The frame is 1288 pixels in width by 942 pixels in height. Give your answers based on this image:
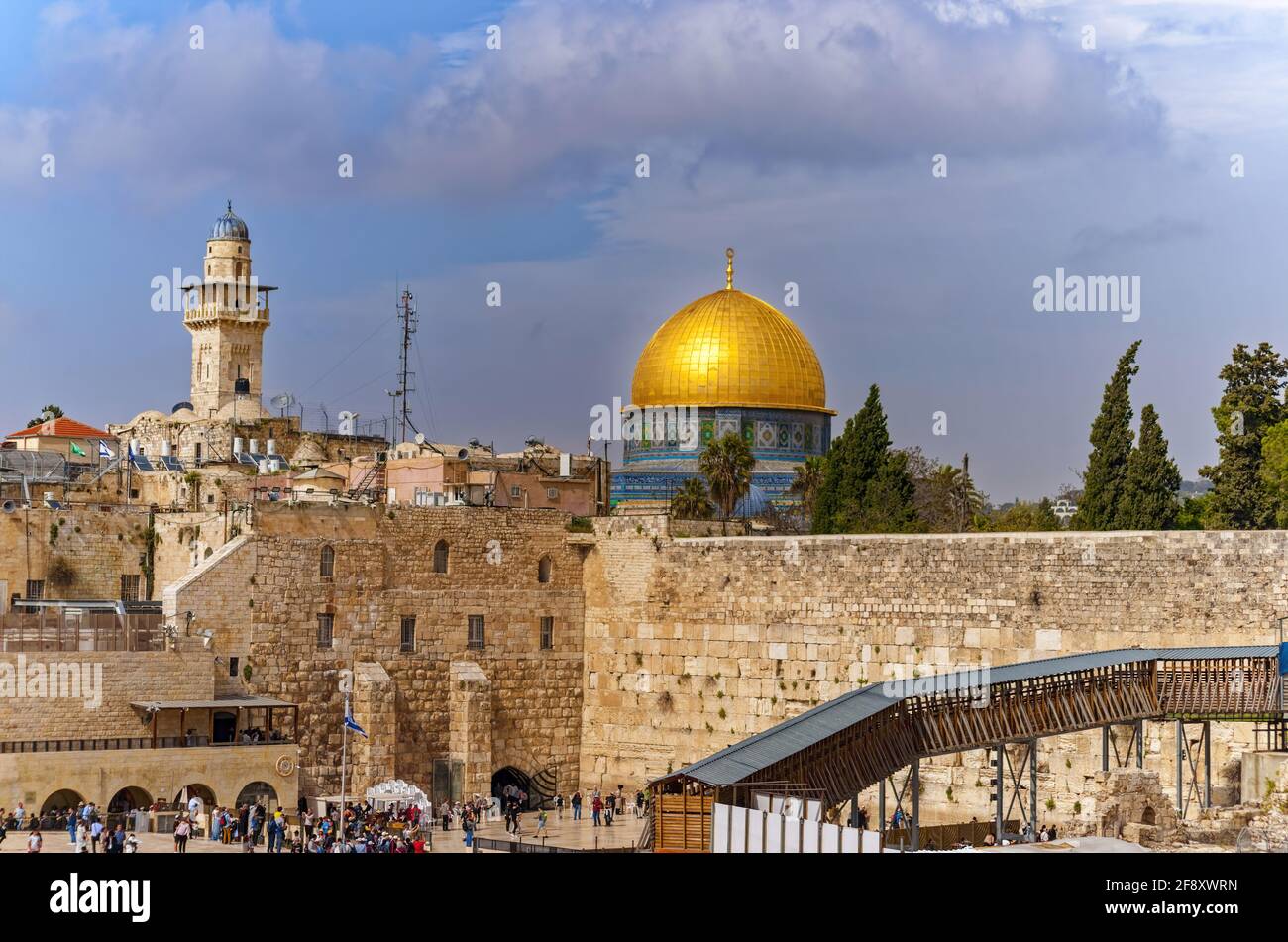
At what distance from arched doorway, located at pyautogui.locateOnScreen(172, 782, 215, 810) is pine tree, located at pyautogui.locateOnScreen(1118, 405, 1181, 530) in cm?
1674

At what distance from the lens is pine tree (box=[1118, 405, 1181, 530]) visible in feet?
115

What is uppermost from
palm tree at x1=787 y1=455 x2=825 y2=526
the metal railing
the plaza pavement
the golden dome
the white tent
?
the golden dome

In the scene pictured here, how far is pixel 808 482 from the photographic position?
5041 cm

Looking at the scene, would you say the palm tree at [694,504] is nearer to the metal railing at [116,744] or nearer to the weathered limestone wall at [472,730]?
the weathered limestone wall at [472,730]

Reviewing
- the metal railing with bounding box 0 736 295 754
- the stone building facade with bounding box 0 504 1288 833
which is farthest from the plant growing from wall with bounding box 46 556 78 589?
the metal railing with bounding box 0 736 295 754

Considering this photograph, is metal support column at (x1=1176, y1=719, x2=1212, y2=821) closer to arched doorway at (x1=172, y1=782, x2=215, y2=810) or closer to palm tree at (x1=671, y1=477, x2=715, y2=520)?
arched doorway at (x1=172, y1=782, x2=215, y2=810)

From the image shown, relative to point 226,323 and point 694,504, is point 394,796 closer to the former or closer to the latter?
point 694,504

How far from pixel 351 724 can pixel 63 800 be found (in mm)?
4775

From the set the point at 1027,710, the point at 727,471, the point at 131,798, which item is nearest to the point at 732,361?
the point at 727,471

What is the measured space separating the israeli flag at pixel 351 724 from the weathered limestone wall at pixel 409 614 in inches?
9.6
